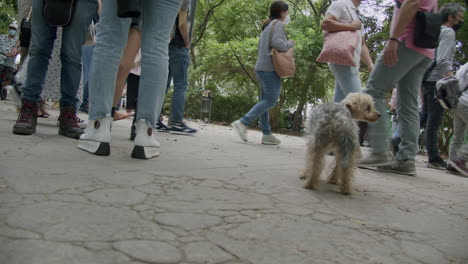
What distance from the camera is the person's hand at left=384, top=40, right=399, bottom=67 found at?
408 centimetres

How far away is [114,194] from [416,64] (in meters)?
3.78

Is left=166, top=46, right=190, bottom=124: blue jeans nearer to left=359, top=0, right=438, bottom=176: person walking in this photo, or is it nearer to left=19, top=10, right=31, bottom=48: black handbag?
left=19, top=10, right=31, bottom=48: black handbag

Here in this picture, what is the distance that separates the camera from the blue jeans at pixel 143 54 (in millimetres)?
3057

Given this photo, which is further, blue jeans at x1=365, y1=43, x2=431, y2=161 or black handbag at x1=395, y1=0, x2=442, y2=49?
blue jeans at x1=365, y1=43, x2=431, y2=161

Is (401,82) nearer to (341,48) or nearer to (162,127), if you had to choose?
(341,48)

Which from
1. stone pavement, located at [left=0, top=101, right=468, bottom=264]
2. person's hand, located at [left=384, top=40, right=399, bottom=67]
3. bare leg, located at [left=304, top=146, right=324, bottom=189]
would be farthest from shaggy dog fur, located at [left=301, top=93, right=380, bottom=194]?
person's hand, located at [left=384, top=40, right=399, bottom=67]

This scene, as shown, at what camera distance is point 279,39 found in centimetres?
622

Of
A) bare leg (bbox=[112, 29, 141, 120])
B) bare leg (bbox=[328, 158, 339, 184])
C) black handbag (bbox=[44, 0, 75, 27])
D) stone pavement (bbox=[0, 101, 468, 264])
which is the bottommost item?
stone pavement (bbox=[0, 101, 468, 264])

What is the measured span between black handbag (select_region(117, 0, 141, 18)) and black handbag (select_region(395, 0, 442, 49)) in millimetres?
2972

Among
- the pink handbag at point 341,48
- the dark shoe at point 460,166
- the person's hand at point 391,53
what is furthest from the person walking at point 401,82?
the dark shoe at point 460,166

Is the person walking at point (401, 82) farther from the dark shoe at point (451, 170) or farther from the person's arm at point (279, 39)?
the person's arm at point (279, 39)

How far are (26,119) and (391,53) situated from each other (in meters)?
3.99

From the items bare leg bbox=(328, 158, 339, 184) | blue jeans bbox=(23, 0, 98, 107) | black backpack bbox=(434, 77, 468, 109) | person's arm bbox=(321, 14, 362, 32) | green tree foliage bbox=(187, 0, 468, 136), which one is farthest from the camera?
green tree foliage bbox=(187, 0, 468, 136)

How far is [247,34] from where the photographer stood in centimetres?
2203
